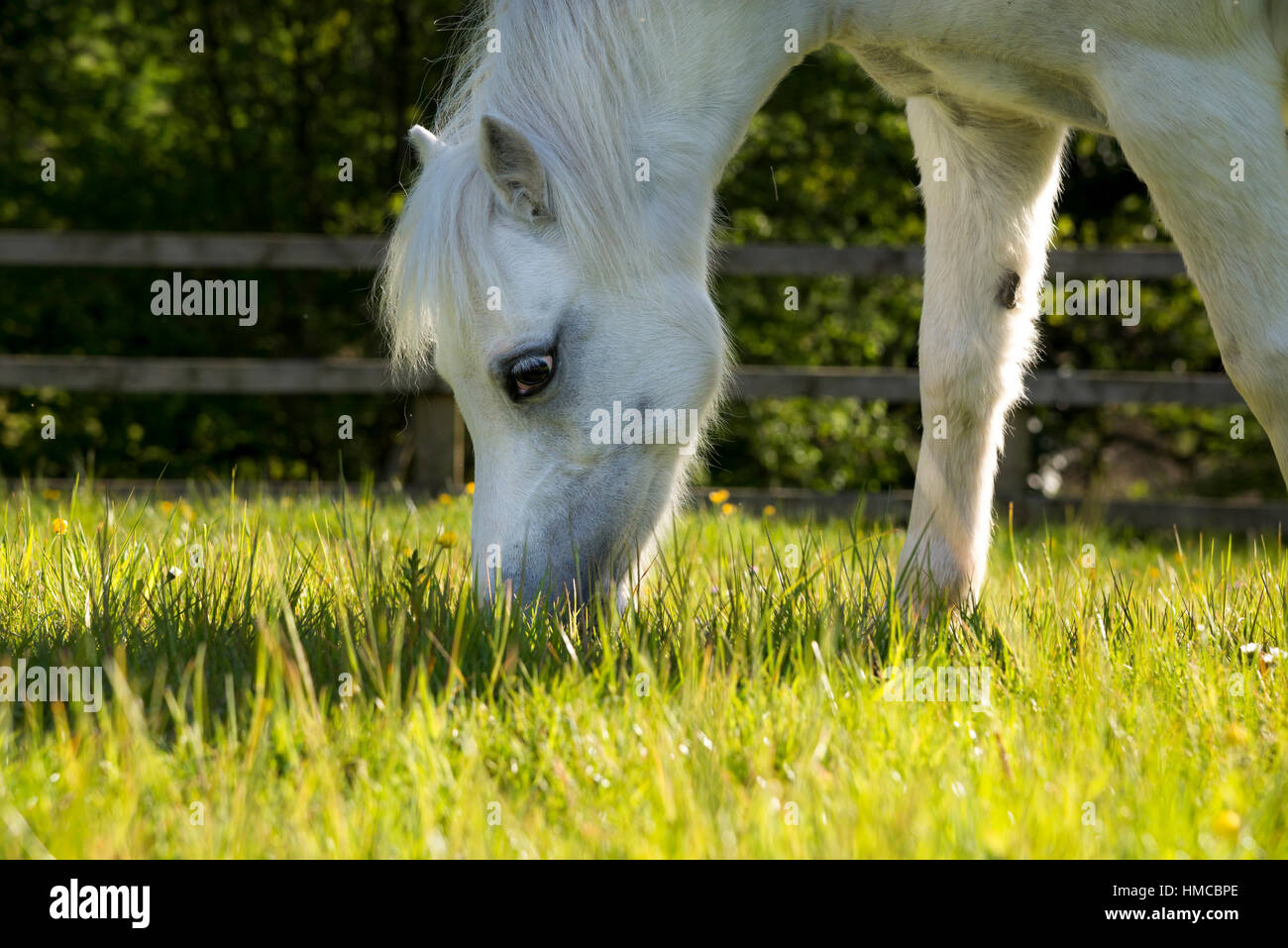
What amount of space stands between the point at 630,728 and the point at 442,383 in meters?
5.10

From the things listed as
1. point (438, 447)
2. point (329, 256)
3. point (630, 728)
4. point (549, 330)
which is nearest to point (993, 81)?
point (549, 330)

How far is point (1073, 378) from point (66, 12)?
7492 millimetres

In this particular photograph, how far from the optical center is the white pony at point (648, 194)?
88.5 inches

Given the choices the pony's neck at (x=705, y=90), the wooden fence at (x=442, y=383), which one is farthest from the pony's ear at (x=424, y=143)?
the wooden fence at (x=442, y=383)

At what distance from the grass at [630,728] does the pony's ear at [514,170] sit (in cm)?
79

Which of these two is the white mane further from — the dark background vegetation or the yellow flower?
the dark background vegetation

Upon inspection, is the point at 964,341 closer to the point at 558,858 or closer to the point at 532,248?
the point at 532,248

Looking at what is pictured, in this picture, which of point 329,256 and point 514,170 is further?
point 329,256

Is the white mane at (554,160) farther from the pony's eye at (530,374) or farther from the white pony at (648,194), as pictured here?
the pony's eye at (530,374)

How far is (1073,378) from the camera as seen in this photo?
22.6ft

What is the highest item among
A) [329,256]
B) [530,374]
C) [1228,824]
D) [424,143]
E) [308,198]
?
[308,198]

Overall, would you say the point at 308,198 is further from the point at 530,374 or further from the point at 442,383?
the point at 530,374

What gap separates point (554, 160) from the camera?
2414 mm
